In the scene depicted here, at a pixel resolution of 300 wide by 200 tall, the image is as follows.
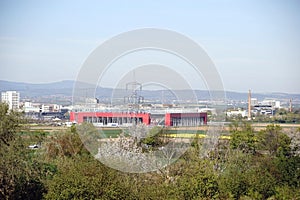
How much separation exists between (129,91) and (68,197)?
638cm

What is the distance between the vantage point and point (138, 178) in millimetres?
10273

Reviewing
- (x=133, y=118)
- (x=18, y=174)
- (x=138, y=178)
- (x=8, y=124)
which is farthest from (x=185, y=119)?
(x=18, y=174)

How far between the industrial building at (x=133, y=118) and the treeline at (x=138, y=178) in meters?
3.28

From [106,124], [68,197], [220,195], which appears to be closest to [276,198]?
[220,195]

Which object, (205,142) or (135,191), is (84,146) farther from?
(135,191)

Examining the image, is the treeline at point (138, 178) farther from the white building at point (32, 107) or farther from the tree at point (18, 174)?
the white building at point (32, 107)

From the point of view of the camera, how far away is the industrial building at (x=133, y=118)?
17250 mm

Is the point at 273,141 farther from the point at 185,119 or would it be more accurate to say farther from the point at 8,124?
the point at 8,124

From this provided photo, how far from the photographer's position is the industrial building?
56.6ft

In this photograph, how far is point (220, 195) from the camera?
31.0 feet

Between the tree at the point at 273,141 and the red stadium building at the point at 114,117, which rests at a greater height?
the red stadium building at the point at 114,117

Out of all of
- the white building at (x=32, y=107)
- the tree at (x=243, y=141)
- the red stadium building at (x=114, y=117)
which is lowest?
the tree at (x=243, y=141)

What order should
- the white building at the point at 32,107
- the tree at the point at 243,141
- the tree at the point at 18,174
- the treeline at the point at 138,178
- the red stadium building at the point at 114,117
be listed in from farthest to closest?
the white building at the point at 32,107
the tree at the point at 243,141
the red stadium building at the point at 114,117
the tree at the point at 18,174
the treeline at the point at 138,178

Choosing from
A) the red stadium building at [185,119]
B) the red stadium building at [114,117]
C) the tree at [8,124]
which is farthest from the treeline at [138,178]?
the red stadium building at [185,119]
